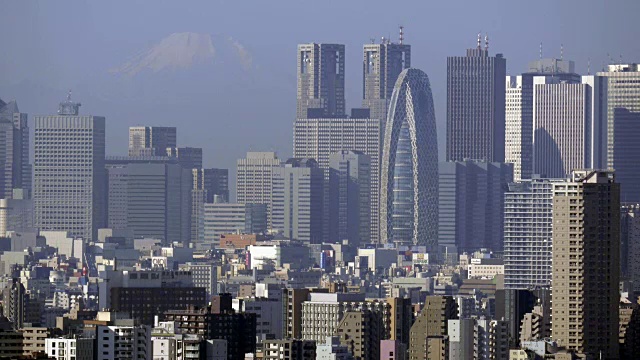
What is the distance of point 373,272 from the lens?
401 feet

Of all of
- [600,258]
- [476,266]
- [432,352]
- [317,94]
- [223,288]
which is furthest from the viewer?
[317,94]

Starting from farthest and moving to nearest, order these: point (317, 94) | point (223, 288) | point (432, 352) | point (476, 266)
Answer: point (317, 94) → point (476, 266) → point (223, 288) → point (432, 352)

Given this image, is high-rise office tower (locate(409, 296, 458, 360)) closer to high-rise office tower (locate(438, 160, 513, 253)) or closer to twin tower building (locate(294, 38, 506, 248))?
high-rise office tower (locate(438, 160, 513, 253))

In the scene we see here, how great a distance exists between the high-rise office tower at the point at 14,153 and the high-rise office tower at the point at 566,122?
1053 inches

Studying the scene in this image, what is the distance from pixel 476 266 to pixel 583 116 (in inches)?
1161

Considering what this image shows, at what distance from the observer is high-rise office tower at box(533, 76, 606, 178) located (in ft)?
474

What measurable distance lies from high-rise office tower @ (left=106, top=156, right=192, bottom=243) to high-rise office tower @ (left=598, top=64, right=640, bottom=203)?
22.0 m

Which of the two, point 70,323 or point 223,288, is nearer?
point 70,323

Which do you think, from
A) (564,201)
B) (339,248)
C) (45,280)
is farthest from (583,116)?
(564,201)

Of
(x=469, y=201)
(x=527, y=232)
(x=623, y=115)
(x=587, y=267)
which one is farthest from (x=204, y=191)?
(x=587, y=267)

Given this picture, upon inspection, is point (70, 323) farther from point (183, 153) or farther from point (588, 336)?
point (183, 153)

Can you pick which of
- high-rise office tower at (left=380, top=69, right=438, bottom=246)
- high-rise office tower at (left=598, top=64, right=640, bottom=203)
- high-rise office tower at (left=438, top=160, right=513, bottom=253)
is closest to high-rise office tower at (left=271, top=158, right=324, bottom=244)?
high-rise office tower at (left=380, top=69, right=438, bottom=246)

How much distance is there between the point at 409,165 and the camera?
151125mm

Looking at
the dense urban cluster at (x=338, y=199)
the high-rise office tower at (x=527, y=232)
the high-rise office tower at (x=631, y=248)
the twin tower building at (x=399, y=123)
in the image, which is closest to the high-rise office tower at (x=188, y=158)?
the dense urban cluster at (x=338, y=199)
